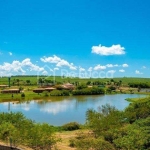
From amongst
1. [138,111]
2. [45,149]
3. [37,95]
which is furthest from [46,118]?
[37,95]

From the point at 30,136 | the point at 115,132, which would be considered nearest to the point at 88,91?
the point at 115,132

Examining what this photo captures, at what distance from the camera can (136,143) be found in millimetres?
18797

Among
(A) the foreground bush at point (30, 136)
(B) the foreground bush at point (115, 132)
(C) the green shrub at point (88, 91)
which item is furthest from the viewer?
(C) the green shrub at point (88, 91)

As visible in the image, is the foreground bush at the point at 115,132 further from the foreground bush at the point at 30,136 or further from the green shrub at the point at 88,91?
the green shrub at the point at 88,91

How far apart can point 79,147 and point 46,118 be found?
875 inches

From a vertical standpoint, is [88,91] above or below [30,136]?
above

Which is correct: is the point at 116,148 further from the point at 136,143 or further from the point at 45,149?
the point at 45,149

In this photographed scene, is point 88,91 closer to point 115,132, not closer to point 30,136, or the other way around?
point 115,132

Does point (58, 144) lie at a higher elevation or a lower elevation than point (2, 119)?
lower

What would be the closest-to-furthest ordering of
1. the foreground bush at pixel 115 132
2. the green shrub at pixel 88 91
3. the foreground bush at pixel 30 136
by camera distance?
the foreground bush at pixel 115 132
the foreground bush at pixel 30 136
the green shrub at pixel 88 91

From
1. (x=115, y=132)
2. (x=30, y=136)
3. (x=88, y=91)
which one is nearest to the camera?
(x=30, y=136)

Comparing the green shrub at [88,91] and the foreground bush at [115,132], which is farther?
the green shrub at [88,91]

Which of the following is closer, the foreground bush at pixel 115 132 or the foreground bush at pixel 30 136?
the foreground bush at pixel 115 132

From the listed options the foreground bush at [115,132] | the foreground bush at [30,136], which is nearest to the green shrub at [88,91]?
the foreground bush at [115,132]
